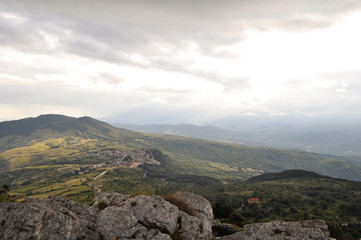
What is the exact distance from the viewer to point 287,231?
82.3ft

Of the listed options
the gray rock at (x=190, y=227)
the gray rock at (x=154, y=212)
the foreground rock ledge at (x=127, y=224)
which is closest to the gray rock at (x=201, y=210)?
the foreground rock ledge at (x=127, y=224)

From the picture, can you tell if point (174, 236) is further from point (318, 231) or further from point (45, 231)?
point (318, 231)

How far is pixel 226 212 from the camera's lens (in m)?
59.4

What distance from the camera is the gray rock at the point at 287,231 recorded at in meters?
23.7

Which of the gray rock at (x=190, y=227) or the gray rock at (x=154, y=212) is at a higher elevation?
the gray rock at (x=154, y=212)

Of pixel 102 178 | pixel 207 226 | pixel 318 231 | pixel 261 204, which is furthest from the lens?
pixel 102 178

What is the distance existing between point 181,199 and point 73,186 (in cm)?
16726

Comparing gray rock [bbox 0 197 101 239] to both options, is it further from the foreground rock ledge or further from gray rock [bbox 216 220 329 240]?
gray rock [bbox 216 220 329 240]

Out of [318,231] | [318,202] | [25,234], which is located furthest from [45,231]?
[318,202]

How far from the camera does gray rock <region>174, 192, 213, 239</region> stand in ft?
95.5

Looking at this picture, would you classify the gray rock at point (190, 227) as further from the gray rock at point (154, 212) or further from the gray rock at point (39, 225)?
the gray rock at point (39, 225)

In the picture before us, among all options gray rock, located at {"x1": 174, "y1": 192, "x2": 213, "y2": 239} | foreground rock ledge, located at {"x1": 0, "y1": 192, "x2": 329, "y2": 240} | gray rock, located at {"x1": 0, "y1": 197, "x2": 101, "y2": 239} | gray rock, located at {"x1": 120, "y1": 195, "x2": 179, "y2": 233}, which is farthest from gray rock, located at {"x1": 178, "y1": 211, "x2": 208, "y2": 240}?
gray rock, located at {"x1": 0, "y1": 197, "x2": 101, "y2": 239}

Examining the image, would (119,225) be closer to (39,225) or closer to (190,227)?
(39,225)

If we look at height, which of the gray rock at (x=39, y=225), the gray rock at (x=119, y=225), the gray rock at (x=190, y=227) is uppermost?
the gray rock at (x=39, y=225)
